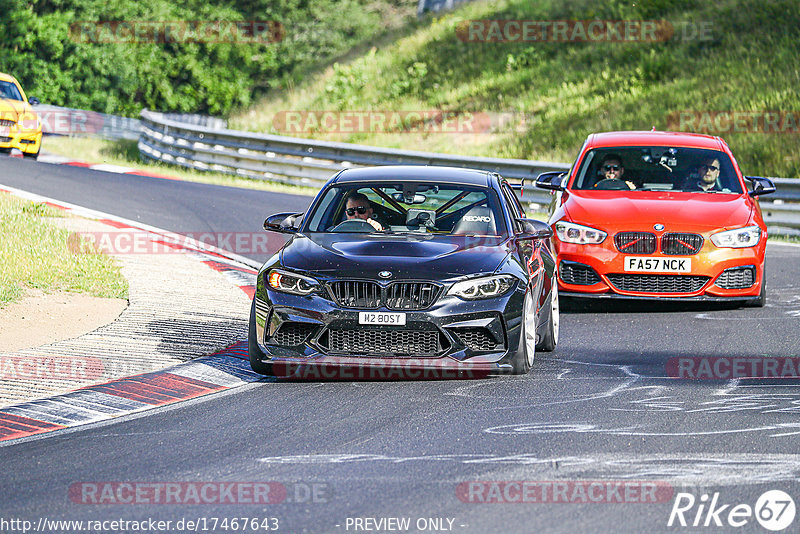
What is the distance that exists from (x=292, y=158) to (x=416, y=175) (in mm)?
16751

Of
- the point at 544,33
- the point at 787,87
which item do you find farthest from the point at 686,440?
the point at 544,33

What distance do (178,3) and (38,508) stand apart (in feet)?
196

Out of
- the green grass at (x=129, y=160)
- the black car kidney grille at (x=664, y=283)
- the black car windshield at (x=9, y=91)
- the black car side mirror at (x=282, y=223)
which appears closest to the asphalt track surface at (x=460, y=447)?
the black car side mirror at (x=282, y=223)

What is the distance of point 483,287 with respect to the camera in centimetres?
866

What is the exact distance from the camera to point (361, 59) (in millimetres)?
43969

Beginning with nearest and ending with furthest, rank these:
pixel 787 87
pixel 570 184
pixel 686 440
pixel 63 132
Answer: pixel 686 440
pixel 570 184
pixel 787 87
pixel 63 132

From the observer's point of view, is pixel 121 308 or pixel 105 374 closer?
pixel 105 374

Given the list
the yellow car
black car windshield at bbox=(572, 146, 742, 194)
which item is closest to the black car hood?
black car windshield at bbox=(572, 146, 742, 194)

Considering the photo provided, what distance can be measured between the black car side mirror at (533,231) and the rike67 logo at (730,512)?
4.03 m

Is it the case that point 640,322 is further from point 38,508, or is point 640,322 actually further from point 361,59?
point 361,59

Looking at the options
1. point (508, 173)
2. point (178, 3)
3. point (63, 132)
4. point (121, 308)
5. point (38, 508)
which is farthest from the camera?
point (178, 3)

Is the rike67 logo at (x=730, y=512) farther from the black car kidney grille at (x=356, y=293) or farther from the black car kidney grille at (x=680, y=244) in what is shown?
the black car kidney grille at (x=680, y=244)

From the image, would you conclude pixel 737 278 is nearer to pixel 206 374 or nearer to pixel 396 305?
pixel 396 305

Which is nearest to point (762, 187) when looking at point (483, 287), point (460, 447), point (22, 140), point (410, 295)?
point (483, 287)
